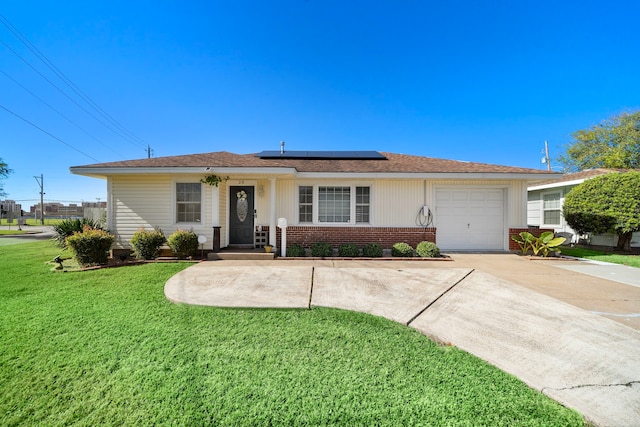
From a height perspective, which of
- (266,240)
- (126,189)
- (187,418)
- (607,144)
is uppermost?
(607,144)

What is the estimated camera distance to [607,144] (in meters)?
22.5

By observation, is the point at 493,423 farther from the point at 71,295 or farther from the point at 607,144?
the point at 607,144

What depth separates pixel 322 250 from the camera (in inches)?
319

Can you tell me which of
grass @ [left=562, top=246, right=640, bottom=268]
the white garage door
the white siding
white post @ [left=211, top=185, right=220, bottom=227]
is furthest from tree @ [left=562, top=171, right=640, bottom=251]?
the white siding

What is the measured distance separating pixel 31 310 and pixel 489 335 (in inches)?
261

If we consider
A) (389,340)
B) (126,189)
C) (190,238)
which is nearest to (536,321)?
(389,340)

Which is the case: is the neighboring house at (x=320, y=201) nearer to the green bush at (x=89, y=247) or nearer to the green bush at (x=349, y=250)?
the green bush at (x=349, y=250)

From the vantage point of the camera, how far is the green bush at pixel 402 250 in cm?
816

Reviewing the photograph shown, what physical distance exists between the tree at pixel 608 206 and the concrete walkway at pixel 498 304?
4.67 meters

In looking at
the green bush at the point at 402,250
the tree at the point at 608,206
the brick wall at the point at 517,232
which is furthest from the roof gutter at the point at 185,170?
the tree at the point at 608,206

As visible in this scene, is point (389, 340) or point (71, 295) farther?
point (71, 295)

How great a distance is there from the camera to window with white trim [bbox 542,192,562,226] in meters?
12.0

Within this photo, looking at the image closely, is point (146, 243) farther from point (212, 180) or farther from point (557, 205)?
point (557, 205)

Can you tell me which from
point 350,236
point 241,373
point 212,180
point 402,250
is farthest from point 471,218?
point 241,373
